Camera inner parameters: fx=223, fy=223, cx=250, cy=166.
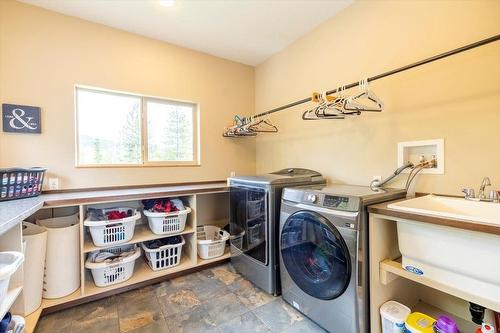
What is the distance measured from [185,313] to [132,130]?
1868 millimetres

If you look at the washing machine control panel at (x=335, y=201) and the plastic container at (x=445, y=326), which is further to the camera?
the washing machine control panel at (x=335, y=201)

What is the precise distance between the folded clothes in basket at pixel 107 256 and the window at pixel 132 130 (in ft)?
2.80

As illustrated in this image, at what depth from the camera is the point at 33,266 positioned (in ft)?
5.08

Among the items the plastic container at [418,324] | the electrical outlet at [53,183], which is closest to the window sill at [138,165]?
the electrical outlet at [53,183]

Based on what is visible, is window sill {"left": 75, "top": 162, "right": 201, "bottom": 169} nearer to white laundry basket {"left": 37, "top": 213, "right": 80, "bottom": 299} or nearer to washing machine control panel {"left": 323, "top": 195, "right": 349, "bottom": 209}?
white laundry basket {"left": 37, "top": 213, "right": 80, "bottom": 299}

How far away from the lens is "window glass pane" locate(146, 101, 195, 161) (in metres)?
2.56

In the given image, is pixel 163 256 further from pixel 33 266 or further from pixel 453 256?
pixel 453 256

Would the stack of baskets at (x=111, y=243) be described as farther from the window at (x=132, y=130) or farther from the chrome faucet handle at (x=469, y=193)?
the chrome faucet handle at (x=469, y=193)

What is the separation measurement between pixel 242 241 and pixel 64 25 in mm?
2588

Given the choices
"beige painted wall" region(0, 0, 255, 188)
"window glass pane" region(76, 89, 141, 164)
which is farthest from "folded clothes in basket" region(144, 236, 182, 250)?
"window glass pane" region(76, 89, 141, 164)

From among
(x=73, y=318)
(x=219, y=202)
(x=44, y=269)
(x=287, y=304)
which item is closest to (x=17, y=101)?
(x=44, y=269)

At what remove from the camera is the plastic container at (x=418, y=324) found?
1160mm

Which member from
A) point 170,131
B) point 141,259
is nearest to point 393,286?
point 141,259

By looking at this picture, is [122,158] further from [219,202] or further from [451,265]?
[451,265]
